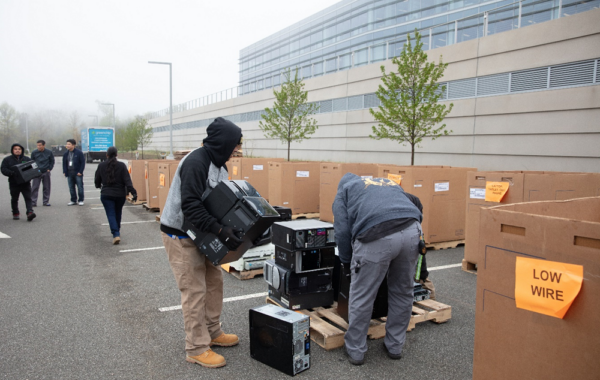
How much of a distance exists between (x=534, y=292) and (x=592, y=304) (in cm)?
23

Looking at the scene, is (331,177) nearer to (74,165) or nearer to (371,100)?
Result: (74,165)

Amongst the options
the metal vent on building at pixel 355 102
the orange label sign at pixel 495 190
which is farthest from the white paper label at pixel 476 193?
the metal vent on building at pixel 355 102

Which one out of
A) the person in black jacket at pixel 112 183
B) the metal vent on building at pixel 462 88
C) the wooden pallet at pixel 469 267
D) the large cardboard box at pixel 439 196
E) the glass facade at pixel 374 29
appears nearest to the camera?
the wooden pallet at pixel 469 267

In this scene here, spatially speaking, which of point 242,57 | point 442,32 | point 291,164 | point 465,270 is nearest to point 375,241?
point 465,270

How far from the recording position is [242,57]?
61625 mm

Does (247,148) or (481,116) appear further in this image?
(247,148)

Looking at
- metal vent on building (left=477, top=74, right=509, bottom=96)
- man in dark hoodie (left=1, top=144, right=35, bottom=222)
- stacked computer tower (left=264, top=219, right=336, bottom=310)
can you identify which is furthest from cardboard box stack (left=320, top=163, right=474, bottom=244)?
metal vent on building (left=477, top=74, right=509, bottom=96)

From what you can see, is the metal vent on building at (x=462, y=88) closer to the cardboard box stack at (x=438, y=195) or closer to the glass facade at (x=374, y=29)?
the glass facade at (x=374, y=29)

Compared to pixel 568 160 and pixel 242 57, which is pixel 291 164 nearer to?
pixel 568 160

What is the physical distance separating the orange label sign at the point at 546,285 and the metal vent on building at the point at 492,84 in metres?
16.2

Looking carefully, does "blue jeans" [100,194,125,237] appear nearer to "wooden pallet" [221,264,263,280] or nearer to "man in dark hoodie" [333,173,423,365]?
"wooden pallet" [221,264,263,280]

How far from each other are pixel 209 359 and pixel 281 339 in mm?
666

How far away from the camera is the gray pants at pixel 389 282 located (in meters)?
3.34

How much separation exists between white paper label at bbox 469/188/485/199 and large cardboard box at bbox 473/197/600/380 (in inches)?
186
